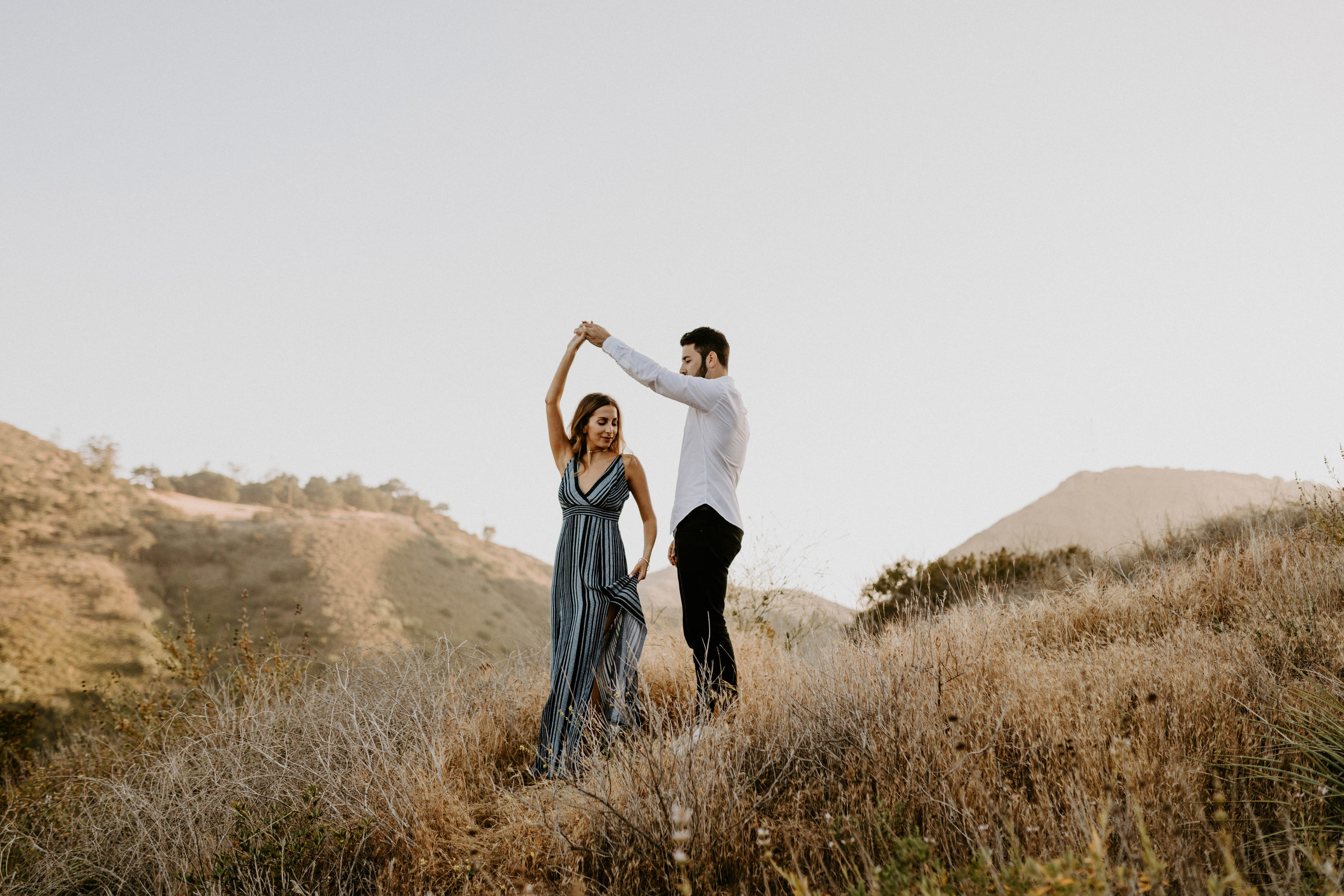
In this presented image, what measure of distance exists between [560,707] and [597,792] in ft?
3.69

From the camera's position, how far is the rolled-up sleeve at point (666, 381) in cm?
347

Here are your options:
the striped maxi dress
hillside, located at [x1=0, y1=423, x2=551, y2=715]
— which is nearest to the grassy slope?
hillside, located at [x1=0, y1=423, x2=551, y2=715]

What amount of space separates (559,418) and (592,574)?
36.6 inches

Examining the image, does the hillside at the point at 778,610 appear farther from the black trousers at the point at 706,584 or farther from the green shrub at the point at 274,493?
the green shrub at the point at 274,493

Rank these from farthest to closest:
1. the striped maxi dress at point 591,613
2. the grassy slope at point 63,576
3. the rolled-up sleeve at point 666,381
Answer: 1. the grassy slope at point 63,576
2. the striped maxi dress at point 591,613
3. the rolled-up sleeve at point 666,381

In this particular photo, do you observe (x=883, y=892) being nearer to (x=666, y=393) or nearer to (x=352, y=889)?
(x=352, y=889)

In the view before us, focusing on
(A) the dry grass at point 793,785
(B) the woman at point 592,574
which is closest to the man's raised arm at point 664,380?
(B) the woman at point 592,574

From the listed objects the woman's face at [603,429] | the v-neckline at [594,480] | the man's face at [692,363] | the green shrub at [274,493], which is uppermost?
the green shrub at [274,493]

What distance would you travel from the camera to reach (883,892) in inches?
65.8

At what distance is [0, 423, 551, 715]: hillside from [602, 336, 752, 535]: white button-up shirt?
Result: 1235 centimetres

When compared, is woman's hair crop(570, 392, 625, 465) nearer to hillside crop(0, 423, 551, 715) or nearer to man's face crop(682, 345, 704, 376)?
man's face crop(682, 345, 704, 376)

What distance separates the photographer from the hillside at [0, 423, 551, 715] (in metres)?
15.2

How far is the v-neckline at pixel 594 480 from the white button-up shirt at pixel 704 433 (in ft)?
1.59

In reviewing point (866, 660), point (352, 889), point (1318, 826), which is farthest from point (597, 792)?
point (1318, 826)
